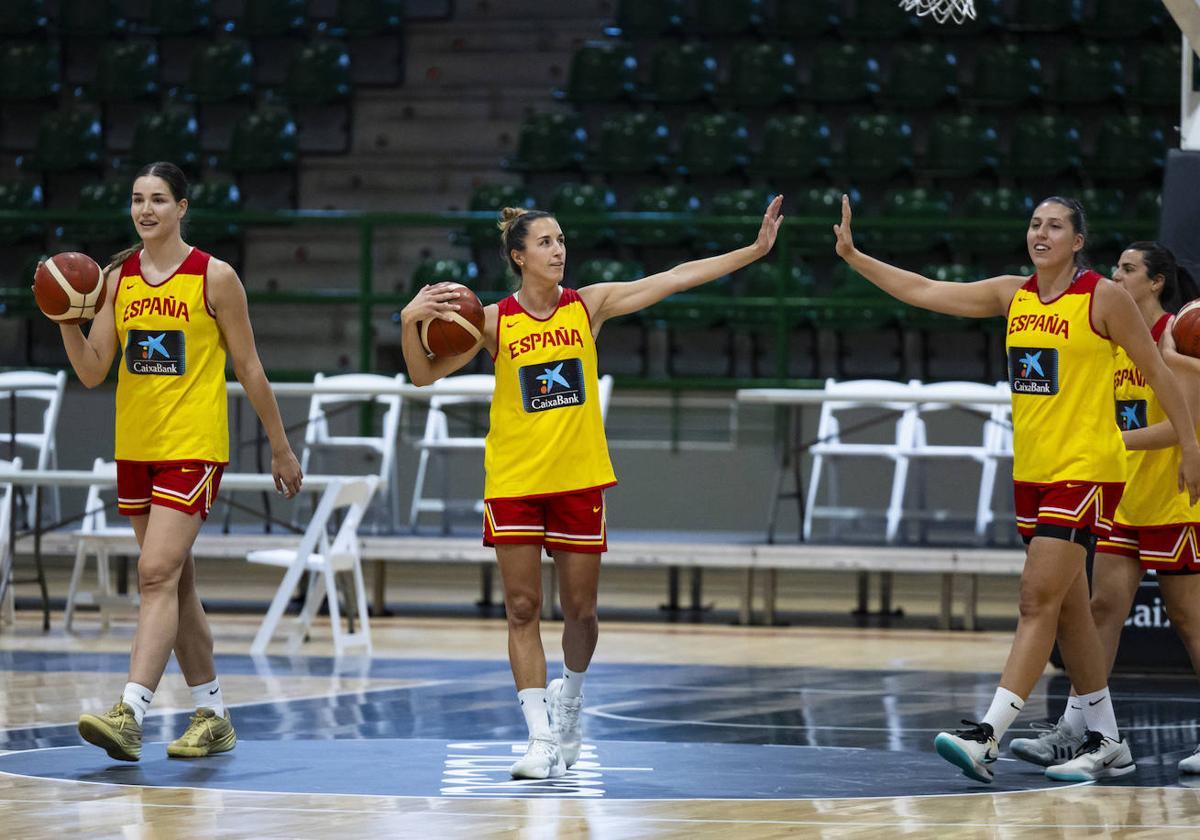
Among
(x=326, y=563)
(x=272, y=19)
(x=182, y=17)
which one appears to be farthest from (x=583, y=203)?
(x=326, y=563)

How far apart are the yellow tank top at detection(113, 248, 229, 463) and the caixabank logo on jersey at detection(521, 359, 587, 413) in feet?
3.40

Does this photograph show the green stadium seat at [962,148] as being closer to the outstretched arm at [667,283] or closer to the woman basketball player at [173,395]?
the outstretched arm at [667,283]

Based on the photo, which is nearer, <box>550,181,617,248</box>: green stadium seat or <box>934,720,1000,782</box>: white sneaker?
<box>934,720,1000,782</box>: white sneaker

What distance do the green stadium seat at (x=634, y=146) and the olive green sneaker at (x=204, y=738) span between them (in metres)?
9.03

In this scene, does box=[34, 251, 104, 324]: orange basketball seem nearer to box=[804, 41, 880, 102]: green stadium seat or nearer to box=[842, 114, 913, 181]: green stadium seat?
box=[842, 114, 913, 181]: green stadium seat

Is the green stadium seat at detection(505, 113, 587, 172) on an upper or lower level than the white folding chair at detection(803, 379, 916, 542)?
upper

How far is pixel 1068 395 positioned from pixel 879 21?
32.7 ft

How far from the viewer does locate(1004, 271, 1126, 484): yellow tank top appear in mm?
5719

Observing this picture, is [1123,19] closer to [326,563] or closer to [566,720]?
[326,563]

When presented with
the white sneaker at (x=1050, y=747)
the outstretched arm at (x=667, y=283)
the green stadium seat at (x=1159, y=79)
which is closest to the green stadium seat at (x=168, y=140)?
the green stadium seat at (x=1159, y=79)

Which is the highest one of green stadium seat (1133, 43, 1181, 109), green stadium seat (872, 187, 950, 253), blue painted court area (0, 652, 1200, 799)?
green stadium seat (1133, 43, 1181, 109)

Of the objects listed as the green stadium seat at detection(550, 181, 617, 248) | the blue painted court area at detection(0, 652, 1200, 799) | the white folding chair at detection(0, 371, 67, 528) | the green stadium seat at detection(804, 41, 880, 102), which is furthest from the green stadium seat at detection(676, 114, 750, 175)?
the blue painted court area at detection(0, 652, 1200, 799)

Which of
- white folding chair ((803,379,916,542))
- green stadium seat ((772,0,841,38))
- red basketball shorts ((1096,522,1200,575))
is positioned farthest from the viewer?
green stadium seat ((772,0,841,38))

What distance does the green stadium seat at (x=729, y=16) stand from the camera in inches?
608
